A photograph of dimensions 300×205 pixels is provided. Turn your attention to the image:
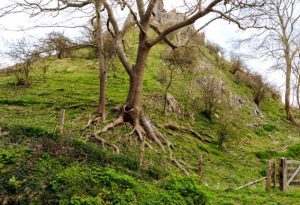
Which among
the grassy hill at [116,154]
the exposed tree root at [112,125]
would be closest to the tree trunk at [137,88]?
the exposed tree root at [112,125]

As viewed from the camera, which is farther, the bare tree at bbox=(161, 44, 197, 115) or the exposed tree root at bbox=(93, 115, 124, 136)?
the bare tree at bbox=(161, 44, 197, 115)

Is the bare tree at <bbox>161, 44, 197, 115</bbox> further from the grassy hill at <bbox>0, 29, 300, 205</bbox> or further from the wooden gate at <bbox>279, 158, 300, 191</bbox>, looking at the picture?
the wooden gate at <bbox>279, 158, 300, 191</bbox>

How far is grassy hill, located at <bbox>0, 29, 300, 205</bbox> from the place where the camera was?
408 inches

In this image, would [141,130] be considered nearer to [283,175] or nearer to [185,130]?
[185,130]

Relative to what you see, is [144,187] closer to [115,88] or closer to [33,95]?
[33,95]

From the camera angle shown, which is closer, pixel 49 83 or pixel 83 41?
pixel 83 41

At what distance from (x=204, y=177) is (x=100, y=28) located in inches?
353

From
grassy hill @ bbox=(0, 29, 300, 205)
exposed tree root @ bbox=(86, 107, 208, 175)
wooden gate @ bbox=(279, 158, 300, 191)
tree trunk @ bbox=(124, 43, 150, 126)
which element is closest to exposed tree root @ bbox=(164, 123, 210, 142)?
grassy hill @ bbox=(0, 29, 300, 205)

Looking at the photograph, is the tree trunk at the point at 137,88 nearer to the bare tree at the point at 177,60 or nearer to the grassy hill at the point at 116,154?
the grassy hill at the point at 116,154

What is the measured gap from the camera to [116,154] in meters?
13.7

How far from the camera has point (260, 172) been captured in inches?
774

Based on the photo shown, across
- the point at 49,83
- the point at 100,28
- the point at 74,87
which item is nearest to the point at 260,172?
the point at 100,28

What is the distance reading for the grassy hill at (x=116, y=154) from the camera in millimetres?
10367

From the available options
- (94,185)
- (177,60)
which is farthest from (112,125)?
(177,60)
